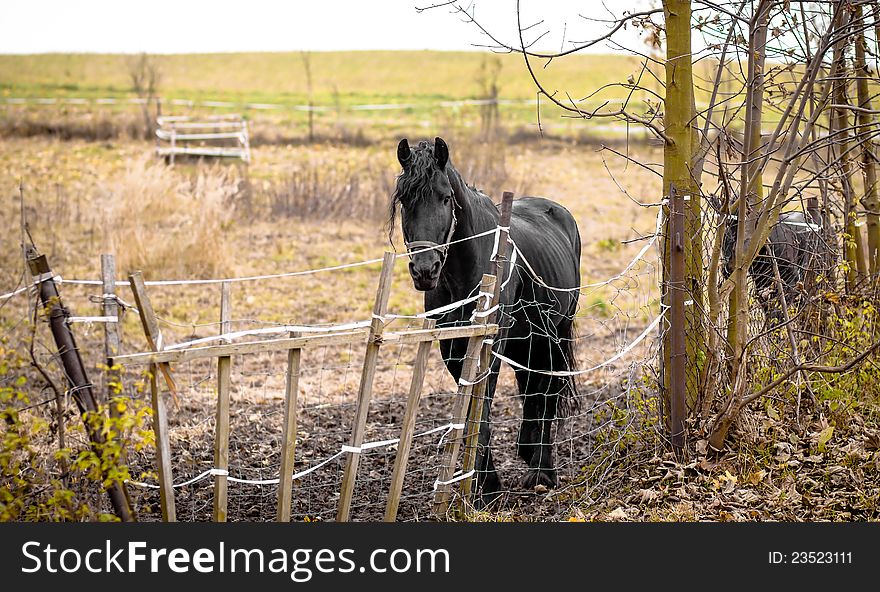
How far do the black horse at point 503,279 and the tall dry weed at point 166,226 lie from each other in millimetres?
6512

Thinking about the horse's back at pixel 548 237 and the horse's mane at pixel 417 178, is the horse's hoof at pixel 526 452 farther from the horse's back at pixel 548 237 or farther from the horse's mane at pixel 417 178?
the horse's mane at pixel 417 178

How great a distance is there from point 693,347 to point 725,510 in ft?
3.57

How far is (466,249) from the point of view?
5.38 meters

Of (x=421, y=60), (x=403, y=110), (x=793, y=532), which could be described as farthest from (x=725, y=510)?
(x=421, y=60)

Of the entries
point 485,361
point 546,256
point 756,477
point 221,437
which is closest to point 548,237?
point 546,256

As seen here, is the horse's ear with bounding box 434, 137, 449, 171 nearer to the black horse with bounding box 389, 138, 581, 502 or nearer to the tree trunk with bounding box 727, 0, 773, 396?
the black horse with bounding box 389, 138, 581, 502

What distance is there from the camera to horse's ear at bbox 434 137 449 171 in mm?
4918

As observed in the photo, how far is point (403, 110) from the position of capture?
3753cm

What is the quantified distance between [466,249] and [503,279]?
32 cm

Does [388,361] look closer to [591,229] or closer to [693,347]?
[693,347]

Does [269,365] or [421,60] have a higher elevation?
[421,60]

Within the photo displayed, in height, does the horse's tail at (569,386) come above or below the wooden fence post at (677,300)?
below

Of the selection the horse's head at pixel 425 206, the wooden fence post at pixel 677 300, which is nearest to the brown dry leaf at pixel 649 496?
the wooden fence post at pixel 677 300

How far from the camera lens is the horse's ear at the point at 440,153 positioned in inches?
194
